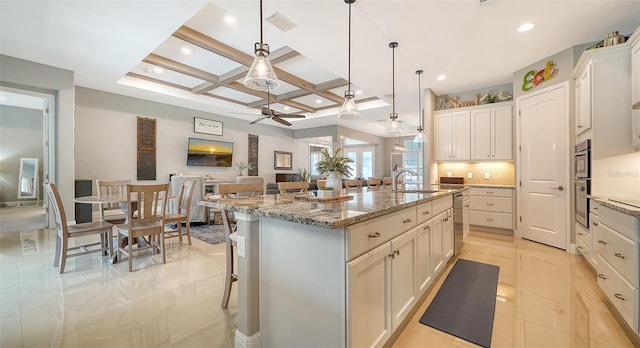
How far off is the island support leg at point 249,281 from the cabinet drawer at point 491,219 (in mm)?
4405

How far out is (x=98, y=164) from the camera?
5316 mm

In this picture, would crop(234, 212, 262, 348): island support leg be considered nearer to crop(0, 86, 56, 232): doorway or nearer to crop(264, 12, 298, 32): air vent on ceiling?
crop(264, 12, 298, 32): air vent on ceiling

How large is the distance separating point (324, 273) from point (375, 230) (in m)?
0.36

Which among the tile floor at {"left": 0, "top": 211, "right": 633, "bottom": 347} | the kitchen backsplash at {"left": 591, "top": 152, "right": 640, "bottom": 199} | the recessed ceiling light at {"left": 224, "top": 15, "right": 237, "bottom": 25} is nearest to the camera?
the tile floor at {"left": 0, "top": 211, "right": 633, "bottom": 347}

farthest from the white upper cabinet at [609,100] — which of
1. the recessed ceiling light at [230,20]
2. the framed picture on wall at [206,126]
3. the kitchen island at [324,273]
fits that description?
the framed picture on wall at [206,126]

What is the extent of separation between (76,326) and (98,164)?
4876 millimetres

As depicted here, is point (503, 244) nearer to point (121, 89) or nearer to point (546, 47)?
point (546, 47)

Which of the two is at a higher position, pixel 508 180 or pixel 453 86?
pixel 453 86

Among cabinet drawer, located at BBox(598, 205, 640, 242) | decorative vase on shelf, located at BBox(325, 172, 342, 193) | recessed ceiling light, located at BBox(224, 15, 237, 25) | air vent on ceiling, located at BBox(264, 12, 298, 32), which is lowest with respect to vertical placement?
cabinet drawer, located at BBox(598, 205, 640, 242)

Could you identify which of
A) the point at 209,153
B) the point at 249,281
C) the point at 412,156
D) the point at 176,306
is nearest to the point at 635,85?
the point at 249,281

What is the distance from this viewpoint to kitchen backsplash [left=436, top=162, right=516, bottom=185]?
459 cm

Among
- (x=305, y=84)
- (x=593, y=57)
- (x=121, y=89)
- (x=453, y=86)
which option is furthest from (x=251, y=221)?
(x=121, y=89)

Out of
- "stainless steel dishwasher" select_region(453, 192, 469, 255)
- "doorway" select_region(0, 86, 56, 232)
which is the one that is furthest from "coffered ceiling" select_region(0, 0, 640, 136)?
"stainless steel dishwasher" select_region(453, 192, 469, 255)

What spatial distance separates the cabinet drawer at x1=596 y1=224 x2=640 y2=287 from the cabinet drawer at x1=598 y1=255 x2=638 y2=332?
5 cm
